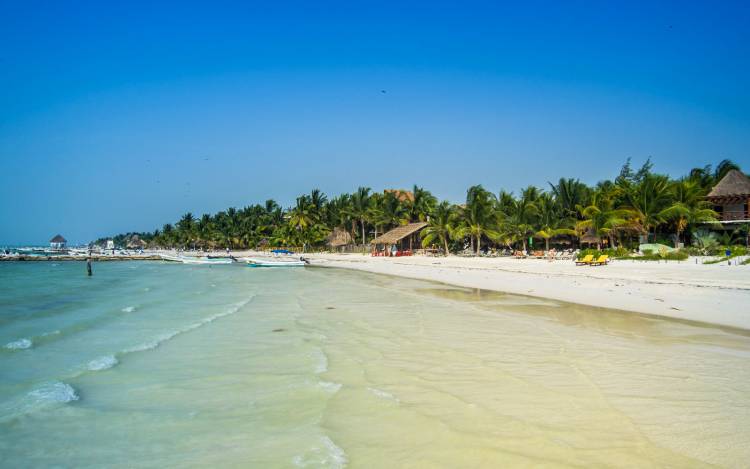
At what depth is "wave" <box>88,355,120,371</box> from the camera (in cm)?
806

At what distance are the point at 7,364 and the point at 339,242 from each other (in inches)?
2312

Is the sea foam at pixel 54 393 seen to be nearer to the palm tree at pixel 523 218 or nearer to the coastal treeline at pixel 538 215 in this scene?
the coastal treeline at pixel 538 215

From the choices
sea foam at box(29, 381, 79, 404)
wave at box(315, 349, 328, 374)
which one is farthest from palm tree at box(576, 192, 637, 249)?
sea foam at box(29, 381, 79, 404)

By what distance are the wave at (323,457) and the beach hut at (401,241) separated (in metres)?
44.5

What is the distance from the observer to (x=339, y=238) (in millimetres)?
67375

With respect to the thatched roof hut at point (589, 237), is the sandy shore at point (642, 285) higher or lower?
lower

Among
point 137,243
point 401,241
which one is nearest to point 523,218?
point 401,241

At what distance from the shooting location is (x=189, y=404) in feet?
19.8

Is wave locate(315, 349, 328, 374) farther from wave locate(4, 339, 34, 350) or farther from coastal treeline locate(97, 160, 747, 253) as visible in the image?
coastal treeline locate(97, 160, 747, 253)

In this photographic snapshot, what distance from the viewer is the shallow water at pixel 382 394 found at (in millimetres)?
4453

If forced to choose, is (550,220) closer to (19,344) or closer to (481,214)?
(481,214)

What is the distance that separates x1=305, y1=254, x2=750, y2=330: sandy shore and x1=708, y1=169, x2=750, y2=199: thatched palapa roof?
47.5ft

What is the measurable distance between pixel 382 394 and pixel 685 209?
28.4 meters

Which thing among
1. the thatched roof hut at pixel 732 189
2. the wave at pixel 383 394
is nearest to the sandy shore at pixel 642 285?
the wave at pixel 383 394
